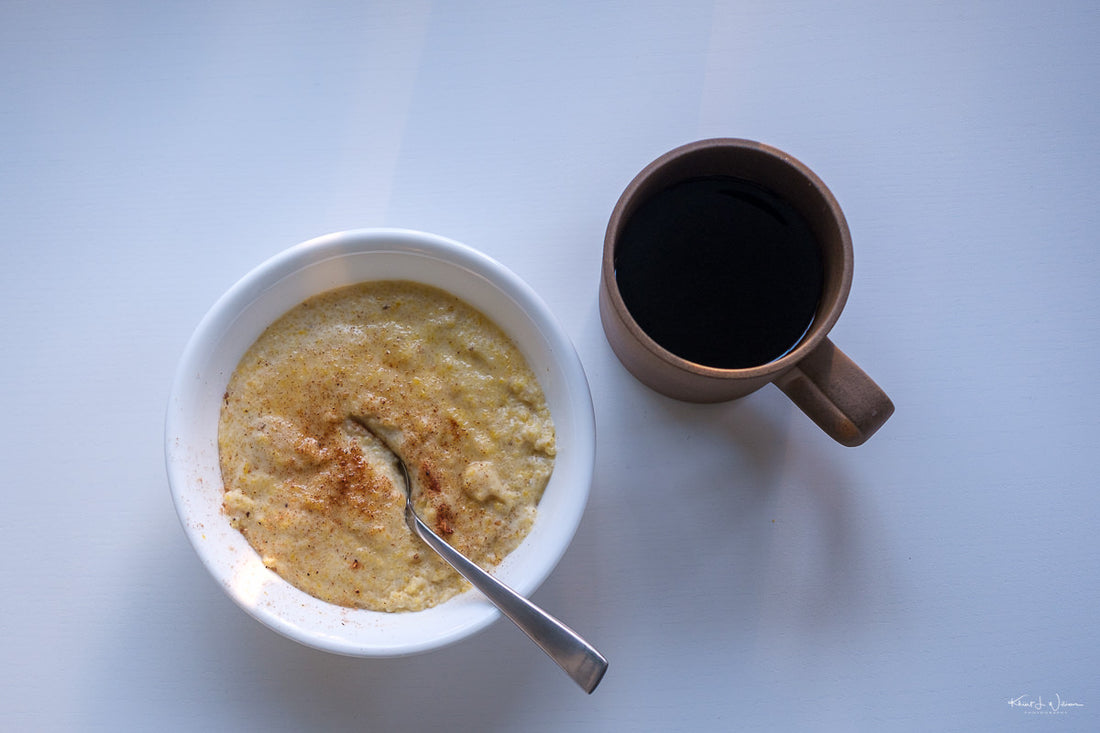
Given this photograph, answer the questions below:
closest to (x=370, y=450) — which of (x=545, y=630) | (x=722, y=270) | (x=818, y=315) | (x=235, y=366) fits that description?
(x=235, y=366)

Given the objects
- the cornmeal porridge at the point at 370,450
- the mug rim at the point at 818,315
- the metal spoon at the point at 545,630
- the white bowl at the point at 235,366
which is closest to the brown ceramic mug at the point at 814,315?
the mug rim at the point at 818,315

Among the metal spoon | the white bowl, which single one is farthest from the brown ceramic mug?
the metal spoon

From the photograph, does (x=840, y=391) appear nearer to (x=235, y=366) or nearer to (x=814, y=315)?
(x=814, y=315)

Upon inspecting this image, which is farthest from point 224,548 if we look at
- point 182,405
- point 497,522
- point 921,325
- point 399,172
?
point 921,325

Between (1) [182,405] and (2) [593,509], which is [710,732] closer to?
(2) [593,509]

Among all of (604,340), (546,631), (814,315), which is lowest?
(546,631)

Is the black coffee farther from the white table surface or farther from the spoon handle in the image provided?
the spoon handle
